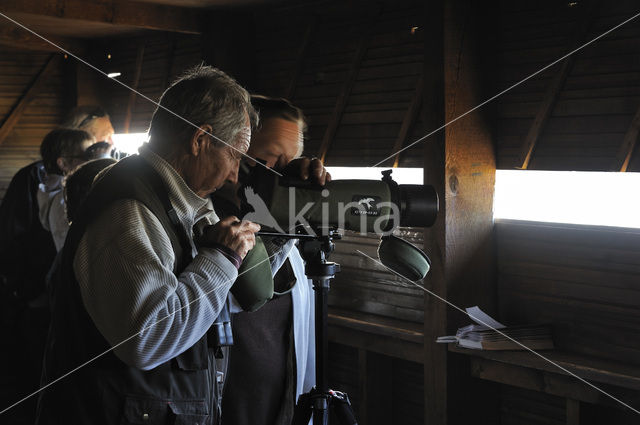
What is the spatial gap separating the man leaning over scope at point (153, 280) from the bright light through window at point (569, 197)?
1.45 metres

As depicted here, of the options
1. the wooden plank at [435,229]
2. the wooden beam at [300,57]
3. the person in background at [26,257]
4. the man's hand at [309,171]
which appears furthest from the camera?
the person in background at [26,257]

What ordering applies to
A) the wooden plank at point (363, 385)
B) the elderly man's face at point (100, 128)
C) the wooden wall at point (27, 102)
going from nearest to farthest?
1. the wooden plank at point (363, 385)
2. the elderly man's face at point (100, 128)
3. the wooden wall at point (27, 102)

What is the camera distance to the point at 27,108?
4.59 meters

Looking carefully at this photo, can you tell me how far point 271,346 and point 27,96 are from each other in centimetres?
367

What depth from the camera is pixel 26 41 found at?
12.8 feet

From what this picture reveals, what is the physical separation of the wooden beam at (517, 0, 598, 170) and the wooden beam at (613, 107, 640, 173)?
30 cm

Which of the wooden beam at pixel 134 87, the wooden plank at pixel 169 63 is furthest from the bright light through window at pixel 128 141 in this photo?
the wooden plank at pixel 169 63

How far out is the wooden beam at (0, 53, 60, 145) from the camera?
4.52m

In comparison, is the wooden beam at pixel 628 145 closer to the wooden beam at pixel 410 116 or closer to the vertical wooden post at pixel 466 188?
the vertical wooden post at pixel 466 188

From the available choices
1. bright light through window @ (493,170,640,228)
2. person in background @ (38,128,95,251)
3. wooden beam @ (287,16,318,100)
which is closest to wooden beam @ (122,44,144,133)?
person in background @ (38,128,95,251)

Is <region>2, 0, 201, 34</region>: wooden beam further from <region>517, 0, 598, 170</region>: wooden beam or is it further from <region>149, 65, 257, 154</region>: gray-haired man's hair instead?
<region>149, 65, 257, 154</region>: gray-haired man's hair

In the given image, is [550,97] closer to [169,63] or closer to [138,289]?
[138,289]

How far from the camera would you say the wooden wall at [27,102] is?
14.8 ft

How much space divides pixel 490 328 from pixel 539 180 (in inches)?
23.7
